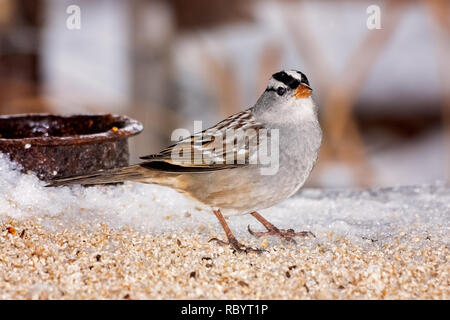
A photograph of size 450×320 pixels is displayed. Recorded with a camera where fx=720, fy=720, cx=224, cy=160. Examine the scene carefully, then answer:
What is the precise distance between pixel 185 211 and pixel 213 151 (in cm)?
49

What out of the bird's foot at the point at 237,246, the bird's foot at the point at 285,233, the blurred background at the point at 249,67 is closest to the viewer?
the bird's foot at the point at 237,246

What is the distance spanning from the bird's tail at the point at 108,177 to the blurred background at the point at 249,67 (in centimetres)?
335

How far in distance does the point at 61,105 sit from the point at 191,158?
394cm

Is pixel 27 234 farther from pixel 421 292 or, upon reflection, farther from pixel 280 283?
pixel 421 292

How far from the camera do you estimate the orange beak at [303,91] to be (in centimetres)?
269

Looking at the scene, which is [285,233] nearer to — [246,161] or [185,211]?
[246,161]

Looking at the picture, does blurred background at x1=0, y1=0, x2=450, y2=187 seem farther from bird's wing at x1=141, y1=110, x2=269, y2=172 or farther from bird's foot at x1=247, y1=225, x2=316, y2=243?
bird's wing at x1=141, y1=110, x2=269, y2=172

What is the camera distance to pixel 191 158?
8.91 feet

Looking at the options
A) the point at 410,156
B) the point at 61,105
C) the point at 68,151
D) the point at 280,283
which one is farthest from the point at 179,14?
the point at 280,283

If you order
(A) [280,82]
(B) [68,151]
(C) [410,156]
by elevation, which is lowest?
(C) [410,156]

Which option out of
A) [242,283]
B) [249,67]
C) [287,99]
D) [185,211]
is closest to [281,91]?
[287,99]

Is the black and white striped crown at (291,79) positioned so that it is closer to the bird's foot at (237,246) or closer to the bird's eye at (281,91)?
the bird's eye at (281,91)

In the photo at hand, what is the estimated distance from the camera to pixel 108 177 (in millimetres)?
2725

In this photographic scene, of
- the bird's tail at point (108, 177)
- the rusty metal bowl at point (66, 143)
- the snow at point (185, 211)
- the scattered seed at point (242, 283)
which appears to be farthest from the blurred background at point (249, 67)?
the scattered seed at point (242, 283)
